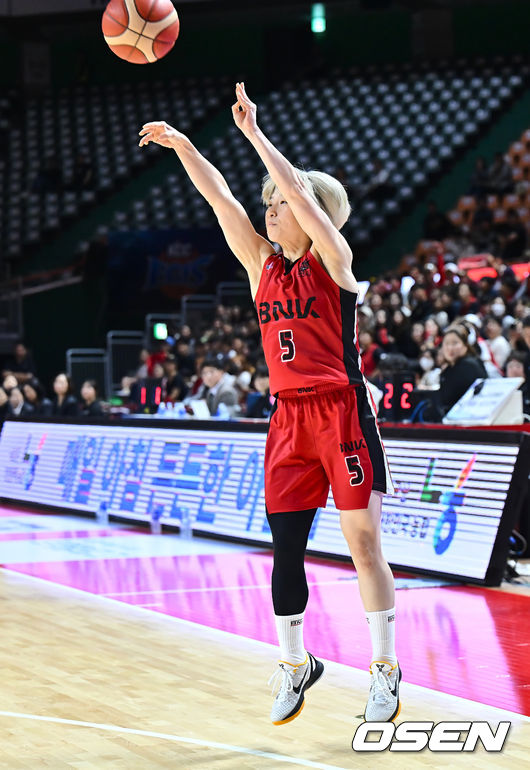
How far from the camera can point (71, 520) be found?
12094 mm

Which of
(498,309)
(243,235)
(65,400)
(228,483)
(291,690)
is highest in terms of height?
(243,235)

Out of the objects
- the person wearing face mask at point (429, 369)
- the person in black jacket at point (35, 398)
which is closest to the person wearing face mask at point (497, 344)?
the person wearing face mask at point (429, 369)

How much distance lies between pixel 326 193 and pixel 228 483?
6.10m

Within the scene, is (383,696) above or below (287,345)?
below

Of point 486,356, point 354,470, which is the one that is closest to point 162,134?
point 354,470

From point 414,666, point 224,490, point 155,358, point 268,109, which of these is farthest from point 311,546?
point 268,109

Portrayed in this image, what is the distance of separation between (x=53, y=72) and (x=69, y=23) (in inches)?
82.5

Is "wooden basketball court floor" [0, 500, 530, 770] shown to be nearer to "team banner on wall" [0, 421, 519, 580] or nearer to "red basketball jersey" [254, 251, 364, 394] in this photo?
"team banner on wall" [0, 421, 519, 580]

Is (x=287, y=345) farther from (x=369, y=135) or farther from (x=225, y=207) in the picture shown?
(x=369, y=135)

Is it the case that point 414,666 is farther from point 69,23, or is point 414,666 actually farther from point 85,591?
point 69,23

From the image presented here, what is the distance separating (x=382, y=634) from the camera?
4051mm

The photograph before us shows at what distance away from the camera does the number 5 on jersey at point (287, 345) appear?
411cm

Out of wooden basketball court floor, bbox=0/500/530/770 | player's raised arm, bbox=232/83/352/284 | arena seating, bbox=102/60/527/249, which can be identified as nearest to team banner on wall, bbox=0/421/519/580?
wooden basketball court floor, bbox=0/500/530/770

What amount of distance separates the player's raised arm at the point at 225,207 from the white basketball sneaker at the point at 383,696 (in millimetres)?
1543
